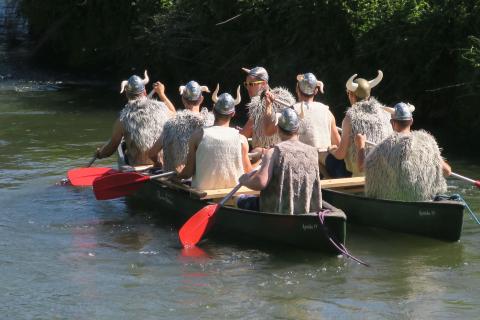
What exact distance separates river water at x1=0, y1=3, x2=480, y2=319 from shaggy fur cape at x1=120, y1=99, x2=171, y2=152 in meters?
0.83

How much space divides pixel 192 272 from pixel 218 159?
133 cm

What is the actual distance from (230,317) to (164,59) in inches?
593

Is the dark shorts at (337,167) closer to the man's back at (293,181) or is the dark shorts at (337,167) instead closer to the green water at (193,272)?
the green water at (193,272)

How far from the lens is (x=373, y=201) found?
10.1m

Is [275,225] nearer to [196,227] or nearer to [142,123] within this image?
[196,227]

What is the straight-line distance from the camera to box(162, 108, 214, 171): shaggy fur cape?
10.7 m

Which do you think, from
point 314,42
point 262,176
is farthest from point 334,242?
point 314,42

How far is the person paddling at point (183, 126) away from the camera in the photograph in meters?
10.7

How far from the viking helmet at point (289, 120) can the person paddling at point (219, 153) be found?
90 cm

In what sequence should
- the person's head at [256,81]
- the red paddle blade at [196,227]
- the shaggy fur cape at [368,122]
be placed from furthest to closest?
the person's head at [256,81]
the shaggy fur cape at [368,122]
the red paddle blade at [196,227]

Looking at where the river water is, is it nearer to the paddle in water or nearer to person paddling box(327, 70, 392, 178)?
the paddle in water

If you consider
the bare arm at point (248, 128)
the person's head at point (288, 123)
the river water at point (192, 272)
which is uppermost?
the person's head at point (288, 123)

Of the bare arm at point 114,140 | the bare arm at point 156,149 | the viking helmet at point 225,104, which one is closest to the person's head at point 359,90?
the viking helmet at point 225,104

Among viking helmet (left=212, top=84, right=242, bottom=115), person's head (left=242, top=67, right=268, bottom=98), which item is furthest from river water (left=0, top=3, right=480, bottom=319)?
person's head (left=242, top=67, right=268, bottom=98)
